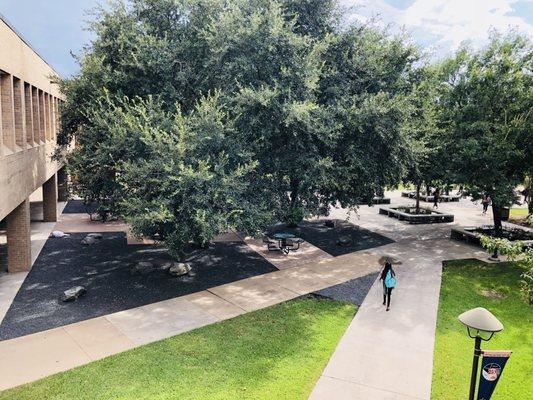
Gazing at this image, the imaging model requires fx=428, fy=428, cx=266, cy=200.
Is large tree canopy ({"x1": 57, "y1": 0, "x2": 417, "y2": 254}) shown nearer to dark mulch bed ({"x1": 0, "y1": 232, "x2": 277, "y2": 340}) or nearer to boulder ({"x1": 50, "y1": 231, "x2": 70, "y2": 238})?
dark mulch bed ({"x1": 0, "y1": 232, "x2": 277, "y2": 340})

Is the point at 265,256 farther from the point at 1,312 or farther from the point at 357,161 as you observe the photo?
the point at 1,312

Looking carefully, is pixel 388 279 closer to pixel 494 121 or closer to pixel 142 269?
pixel 142 269

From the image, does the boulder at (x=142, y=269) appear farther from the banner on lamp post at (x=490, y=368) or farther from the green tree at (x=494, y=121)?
the green tree at (x=494, y=121)

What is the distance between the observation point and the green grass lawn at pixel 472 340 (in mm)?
9195

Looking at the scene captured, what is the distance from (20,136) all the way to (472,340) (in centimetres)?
1575

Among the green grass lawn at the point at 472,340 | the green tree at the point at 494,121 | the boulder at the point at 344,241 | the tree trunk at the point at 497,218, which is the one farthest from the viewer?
the tree trunk at the point at 497,218

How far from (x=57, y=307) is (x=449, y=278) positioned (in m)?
13.7

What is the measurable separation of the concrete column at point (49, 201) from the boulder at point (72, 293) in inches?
462

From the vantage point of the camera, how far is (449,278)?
642 inches

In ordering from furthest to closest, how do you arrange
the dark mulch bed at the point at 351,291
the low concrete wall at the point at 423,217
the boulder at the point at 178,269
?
the low concrete wall at the point at 423,217, the boulder at the point at 178,269, the dark mulch bed at the point at 351,291

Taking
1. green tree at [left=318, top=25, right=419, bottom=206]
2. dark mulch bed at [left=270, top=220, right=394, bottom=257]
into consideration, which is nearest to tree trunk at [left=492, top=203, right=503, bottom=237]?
dark mulch bed at [left=270, top=220, right=394, bottom=257]

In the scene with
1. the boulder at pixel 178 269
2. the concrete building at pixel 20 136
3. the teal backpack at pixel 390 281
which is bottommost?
the boulder at pixel 178 269

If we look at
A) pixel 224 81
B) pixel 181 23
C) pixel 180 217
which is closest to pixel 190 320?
pixel 180 217

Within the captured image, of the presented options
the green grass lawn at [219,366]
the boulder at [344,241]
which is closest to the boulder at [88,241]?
the green grass lawn at [219,366]
